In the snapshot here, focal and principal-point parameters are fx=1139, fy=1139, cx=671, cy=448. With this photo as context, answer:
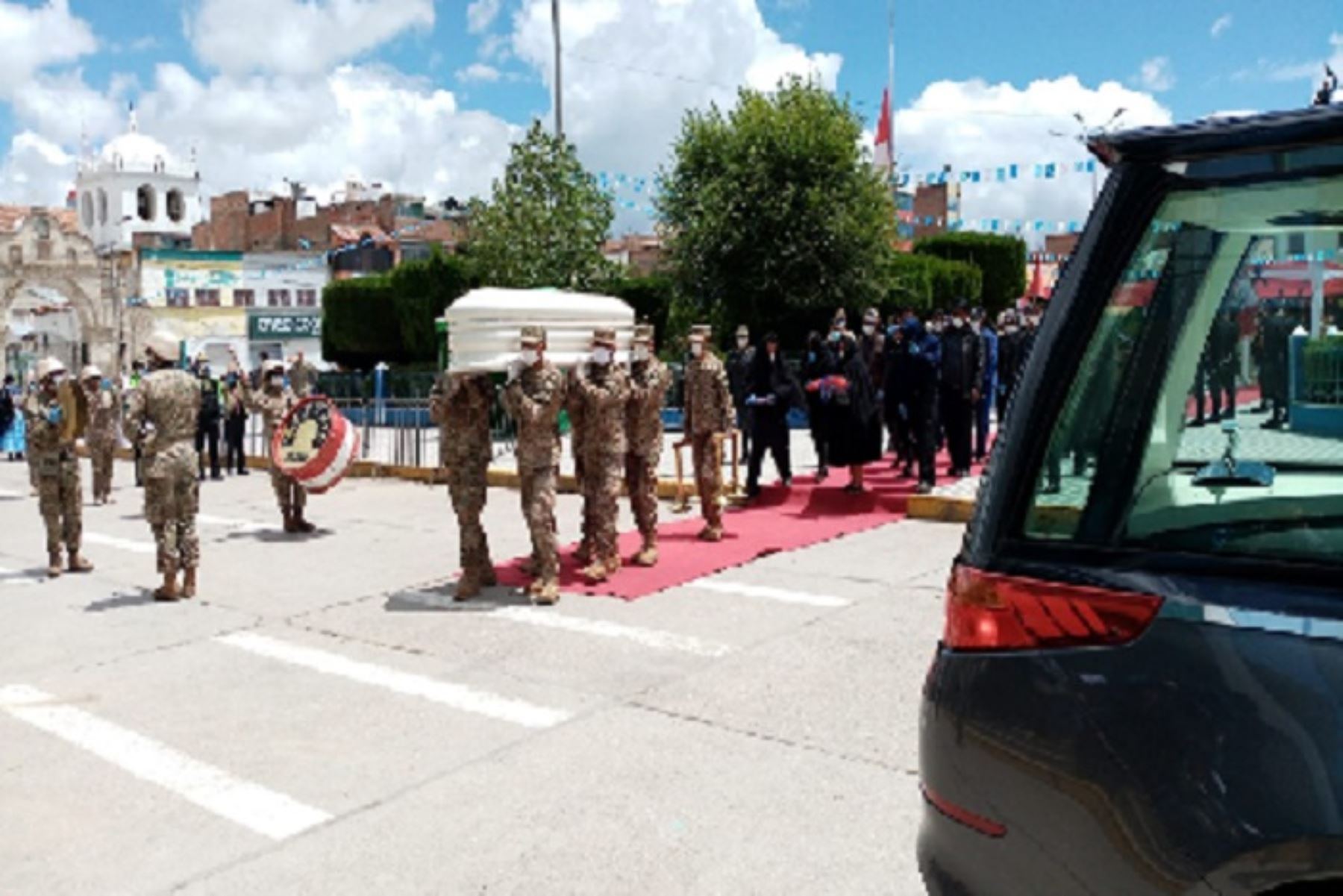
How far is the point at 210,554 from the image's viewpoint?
33.2 feet

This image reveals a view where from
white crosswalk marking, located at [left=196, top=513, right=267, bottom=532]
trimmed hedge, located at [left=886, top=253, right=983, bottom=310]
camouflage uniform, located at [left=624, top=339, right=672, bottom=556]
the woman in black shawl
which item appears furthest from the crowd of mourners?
trimmed hedge, located at [left=886, top=253, right=983, bottom=310]

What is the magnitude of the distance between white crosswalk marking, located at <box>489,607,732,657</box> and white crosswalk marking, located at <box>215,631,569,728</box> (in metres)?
1.13

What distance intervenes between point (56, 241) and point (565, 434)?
42.3 metres

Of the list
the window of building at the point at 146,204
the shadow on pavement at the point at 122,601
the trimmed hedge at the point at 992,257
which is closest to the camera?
the shadow on pavement at the point at 122,601

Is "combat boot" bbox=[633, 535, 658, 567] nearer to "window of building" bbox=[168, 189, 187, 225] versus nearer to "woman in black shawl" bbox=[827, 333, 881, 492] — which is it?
"woman in black shawl" bbox=[827, 333, 881, 492]

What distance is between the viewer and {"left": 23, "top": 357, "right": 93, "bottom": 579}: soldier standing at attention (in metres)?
8.96

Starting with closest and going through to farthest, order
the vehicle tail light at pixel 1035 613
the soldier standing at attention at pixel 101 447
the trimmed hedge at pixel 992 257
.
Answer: the vehicle tail light at pixel 1035 613 < the soldier standing at attention at pixel 101 447 < the trimmed hedge at pixel 992 257

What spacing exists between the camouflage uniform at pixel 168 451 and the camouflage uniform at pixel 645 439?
313cm

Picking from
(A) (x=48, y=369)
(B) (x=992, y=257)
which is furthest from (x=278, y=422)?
(B) (x=992, y=257)

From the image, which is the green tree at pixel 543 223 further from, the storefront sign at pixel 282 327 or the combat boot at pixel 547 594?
the storefront sign at pixel 282 327

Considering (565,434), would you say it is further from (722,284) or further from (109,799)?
(109,799)

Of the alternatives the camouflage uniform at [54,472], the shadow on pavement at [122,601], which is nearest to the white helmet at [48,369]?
the camouflage uniform at [54,472]

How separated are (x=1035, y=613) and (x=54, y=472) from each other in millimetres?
9018

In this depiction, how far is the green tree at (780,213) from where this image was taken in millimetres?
23469
